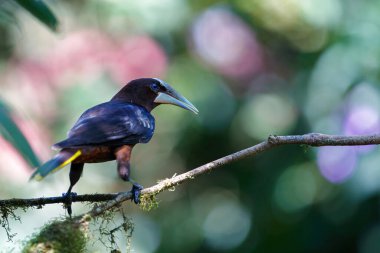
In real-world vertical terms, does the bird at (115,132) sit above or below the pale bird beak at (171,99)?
below

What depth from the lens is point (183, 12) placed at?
18.1ft

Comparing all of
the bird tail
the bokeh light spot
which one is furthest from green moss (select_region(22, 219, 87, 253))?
the bokeh light spot

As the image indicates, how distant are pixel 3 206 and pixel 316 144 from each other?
1155mm

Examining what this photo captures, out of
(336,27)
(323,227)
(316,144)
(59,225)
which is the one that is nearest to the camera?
(59,225)

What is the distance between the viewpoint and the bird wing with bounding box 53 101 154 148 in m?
3.07

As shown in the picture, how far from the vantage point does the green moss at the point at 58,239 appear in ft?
6.73

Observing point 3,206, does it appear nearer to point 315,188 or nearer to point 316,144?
point 316,144

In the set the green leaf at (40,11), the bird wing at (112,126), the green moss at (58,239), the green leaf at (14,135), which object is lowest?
the green leaf at (14,135)

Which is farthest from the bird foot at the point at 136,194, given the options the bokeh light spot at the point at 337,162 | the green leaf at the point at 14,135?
the bokeh light spot at the point at 337,162

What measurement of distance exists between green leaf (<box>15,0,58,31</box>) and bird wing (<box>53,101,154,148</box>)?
1.04 metres

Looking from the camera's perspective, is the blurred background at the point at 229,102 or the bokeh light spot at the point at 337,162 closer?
the bokeh light spot at the point at 337,162

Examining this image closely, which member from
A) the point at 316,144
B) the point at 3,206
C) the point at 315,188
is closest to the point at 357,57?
the point at 315,188

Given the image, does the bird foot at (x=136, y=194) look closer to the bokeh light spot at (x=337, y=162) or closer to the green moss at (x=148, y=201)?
the green moss at (x=148, y=201)

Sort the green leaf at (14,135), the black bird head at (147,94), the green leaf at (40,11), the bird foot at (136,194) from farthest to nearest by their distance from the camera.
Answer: the black bird head at (147,94) → the bird foot at (136,194) → the green leaf at (40,11) → the green leaf at (14,135)
